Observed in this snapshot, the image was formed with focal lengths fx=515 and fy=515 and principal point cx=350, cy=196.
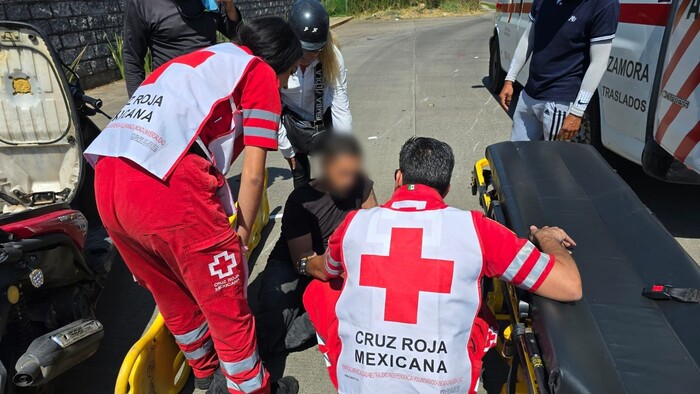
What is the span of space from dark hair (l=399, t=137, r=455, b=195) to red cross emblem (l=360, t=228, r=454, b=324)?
0.26 meters

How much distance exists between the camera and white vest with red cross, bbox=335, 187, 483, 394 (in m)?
1.55

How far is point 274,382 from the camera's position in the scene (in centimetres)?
234

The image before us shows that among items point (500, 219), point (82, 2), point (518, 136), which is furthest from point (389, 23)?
point (500, 219)

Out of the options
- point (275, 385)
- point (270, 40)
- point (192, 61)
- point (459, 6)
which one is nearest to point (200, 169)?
point (192, 61)

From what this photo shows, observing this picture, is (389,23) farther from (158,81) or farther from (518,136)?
(158,81)

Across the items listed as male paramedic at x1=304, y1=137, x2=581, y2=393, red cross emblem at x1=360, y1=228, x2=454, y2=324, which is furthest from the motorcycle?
red cross emblem at x1=360, y1=228, x2=454, y2=324

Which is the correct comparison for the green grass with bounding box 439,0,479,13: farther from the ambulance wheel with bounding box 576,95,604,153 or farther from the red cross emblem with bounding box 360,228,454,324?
the red cross emblem with bounding box 360,228,454,324

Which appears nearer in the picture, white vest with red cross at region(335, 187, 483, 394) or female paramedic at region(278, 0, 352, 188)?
white vest with red cross at region(335, 187, 483, 394)

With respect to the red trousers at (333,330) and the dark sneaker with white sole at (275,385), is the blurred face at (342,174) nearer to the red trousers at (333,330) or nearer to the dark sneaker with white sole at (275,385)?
the red trousers at (333,330)

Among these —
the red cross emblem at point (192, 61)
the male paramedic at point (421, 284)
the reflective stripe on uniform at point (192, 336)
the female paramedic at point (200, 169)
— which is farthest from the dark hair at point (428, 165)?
the reflective stripe on uniform at point (192, 336)

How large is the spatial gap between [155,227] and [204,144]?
0.33 m

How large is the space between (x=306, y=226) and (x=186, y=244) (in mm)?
997

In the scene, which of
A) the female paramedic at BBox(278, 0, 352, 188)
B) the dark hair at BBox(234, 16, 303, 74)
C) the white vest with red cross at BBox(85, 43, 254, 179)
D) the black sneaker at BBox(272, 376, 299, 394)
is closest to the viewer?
the white vest with red cross at BBox(85, 43, 254, 179)

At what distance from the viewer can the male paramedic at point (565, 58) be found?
2920 mm
